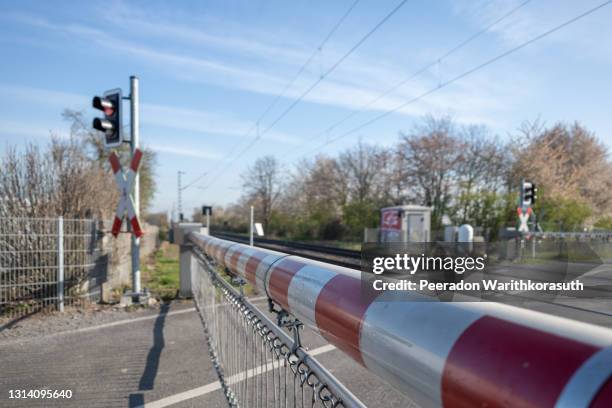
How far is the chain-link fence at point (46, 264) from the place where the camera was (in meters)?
7.47

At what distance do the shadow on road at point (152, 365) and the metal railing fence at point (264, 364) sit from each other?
831 mm

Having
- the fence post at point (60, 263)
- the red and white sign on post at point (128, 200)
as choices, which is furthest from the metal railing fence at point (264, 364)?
the red and white sign on post at point (128, 200)

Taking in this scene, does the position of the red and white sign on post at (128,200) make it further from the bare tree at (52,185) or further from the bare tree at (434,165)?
the bare tree at (434,165)

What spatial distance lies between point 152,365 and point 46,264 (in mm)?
4232

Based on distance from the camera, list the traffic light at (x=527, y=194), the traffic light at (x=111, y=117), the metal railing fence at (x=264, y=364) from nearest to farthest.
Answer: the metal railing fence at (x=264, y=364), the traffic light at (x=111, y=117), the traffic light at (x=527, y=194)

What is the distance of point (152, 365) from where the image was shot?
495 centimetres

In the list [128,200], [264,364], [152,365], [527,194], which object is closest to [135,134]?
[128,200]

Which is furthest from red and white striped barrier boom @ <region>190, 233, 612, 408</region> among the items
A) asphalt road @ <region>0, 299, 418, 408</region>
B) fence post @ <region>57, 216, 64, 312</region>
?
fence post @ <region>57, 216, 64, 312</region>

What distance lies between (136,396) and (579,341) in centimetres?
426

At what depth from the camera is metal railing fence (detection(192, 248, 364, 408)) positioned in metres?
1.45

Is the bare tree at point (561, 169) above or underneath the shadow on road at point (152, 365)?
above

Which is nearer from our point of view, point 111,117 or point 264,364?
point 264,364

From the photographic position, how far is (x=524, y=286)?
181 cm

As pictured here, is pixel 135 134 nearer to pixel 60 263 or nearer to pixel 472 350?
pixel 60 263
